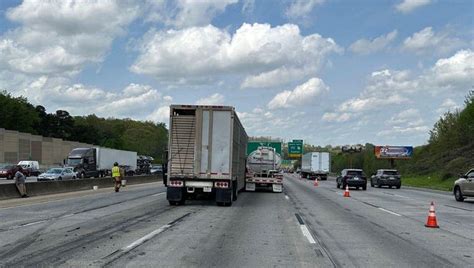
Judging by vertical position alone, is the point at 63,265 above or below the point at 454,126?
below

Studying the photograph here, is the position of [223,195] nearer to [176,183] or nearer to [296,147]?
[176,183]

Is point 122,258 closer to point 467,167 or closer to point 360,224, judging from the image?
point 360,224

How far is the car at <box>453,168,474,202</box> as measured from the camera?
26628 millimetres

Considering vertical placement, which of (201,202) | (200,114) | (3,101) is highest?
(3,101)

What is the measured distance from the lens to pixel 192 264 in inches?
350

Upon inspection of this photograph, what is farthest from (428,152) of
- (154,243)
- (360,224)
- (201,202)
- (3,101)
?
(3,101)

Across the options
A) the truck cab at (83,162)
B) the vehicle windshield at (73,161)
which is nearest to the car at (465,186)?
the truck cab at (83,162)

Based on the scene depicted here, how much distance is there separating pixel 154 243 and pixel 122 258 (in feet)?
5.97

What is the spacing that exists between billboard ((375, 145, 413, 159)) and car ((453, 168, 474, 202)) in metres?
64.2

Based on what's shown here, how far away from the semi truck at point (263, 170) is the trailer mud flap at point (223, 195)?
12.2 metres

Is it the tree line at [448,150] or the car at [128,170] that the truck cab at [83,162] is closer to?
the car at [128,170]

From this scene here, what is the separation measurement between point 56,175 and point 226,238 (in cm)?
3509

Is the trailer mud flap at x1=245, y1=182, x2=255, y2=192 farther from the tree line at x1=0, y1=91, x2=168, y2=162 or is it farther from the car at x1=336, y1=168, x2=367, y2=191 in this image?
the tree line at x1=0, y1=91, x2=168, y2=162

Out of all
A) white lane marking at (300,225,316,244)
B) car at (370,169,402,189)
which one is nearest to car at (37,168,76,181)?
car at (370,169,402,189)
